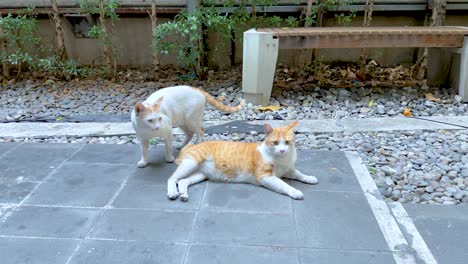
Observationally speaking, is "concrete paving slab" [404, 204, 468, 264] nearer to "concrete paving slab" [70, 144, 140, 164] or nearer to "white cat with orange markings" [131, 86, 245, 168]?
"white cat with orange markings" [131, 86, 245, 168]

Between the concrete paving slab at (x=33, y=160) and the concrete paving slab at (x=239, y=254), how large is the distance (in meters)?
1.51

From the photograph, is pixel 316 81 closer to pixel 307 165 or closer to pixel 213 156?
pixel 307 165

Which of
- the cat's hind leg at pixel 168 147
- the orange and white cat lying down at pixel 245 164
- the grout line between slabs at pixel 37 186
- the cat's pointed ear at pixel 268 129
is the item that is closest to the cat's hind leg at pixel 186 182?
the orange and white cat lying down at pixel 245 164

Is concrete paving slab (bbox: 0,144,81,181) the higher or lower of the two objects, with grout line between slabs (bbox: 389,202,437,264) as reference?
higher

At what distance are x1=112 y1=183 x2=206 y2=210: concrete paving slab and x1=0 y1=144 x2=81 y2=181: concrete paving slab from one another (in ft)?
2.43

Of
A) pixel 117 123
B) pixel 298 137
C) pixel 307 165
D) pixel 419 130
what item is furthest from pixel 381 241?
pixel 117 123

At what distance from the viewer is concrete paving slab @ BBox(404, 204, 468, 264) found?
6.98 feet

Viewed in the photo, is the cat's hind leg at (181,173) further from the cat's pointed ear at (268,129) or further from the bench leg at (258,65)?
the bench leg at (258,65)

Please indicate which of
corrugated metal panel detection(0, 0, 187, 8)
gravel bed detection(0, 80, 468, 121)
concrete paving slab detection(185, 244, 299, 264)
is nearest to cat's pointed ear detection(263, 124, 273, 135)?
concrete paving slab detection(185, 244, 299, 264)

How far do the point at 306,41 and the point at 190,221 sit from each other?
9.62 ft

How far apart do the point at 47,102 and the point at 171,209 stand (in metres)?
3.15

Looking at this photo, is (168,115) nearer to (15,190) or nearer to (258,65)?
(15,190)

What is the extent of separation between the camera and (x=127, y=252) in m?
2.13

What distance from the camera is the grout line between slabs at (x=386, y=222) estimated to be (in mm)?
2096
